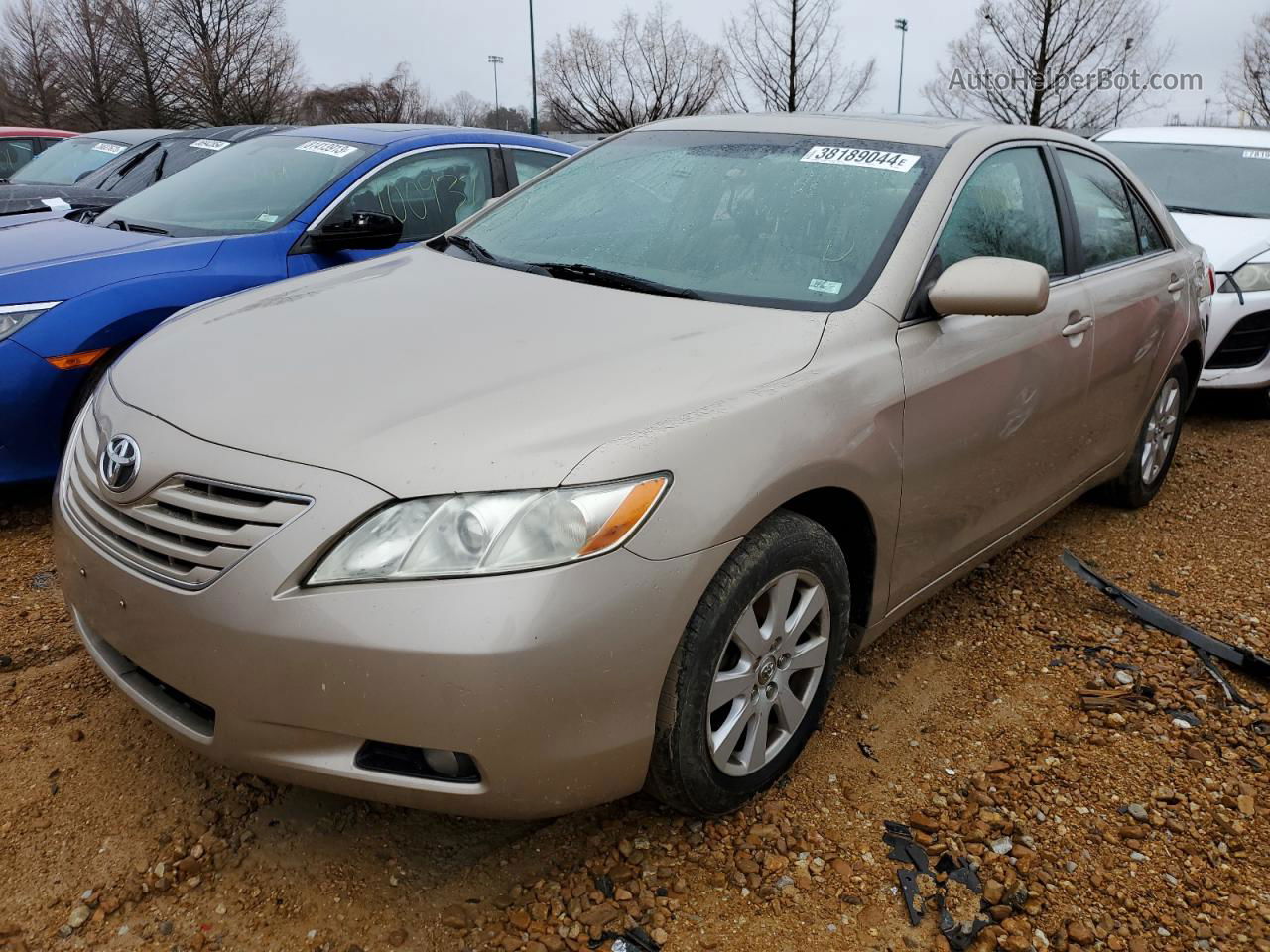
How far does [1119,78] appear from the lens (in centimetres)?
2483

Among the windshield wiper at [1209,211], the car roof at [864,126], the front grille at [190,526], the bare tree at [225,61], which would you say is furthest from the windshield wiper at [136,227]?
the bare tree at [225,61]

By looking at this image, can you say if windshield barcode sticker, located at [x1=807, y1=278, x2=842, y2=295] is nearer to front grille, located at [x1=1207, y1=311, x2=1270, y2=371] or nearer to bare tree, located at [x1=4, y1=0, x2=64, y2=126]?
front grille, located at [x1=1207, y1=311, x2=1270, y2=371]

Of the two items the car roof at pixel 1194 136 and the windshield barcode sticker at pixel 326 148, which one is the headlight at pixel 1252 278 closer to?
the car roof at pixel 1194 136

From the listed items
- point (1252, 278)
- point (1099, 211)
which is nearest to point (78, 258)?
point (1099, 211)

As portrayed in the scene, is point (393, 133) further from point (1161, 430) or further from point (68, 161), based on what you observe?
point (68, 161)

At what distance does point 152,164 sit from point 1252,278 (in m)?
7.45

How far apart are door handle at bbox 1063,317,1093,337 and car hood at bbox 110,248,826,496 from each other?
1217 millimetres

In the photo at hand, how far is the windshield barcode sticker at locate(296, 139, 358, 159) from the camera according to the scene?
492 centimetres

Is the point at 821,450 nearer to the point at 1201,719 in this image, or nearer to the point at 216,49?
the point at 1201,719

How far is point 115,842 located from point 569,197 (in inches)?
86.4

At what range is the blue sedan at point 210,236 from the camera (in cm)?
374

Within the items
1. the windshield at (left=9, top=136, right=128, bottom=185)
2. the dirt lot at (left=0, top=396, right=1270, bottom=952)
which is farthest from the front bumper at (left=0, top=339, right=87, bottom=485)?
the windshield at (left=9, top=136, right=128, bottom=185)

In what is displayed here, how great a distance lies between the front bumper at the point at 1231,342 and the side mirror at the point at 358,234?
4.57m

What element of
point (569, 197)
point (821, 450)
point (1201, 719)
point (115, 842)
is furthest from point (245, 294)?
point (1201, 719)
